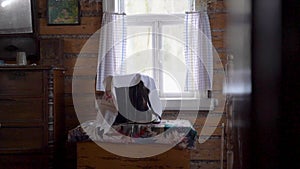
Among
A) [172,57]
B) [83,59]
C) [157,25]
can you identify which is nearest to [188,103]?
[172,57]

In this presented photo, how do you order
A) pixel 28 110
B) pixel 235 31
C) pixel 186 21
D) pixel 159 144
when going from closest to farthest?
pixel 235 31 < pixel 159 144 < pixel 28 110 < pixel 186 21

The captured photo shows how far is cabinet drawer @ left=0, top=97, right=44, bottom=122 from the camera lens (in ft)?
8.45

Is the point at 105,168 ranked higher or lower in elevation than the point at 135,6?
lower

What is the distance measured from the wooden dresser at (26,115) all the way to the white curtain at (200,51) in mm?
1289

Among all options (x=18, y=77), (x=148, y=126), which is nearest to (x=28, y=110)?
(x=18, y=77)

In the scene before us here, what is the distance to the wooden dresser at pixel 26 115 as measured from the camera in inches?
101

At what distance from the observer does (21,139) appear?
8.50 feet

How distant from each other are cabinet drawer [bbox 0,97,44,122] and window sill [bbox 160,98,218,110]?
1128 millimetres

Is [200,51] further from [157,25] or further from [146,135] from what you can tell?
[146,135]

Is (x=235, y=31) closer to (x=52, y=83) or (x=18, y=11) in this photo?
(x=52, y=83)

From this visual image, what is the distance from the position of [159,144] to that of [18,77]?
4.06ft

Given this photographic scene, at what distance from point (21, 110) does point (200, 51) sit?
64.8 inches

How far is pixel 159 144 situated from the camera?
2338 mm

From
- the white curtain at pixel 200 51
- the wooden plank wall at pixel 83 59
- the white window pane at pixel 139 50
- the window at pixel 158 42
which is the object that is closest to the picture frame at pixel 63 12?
the wooden plank wall at pixel 83 59
